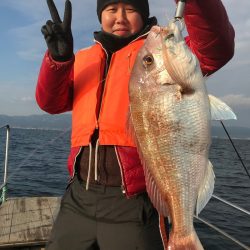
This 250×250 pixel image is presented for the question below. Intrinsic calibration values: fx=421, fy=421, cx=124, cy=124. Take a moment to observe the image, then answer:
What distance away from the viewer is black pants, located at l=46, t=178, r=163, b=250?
11.3 ft

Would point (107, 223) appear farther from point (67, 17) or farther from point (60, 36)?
point (67, 17)

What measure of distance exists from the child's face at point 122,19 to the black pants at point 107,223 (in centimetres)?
144

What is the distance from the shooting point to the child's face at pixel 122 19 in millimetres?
3836

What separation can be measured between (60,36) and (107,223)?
5.25 ft

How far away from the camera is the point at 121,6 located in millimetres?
3848

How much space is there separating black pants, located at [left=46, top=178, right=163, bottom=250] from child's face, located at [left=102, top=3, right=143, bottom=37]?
4.72 ft

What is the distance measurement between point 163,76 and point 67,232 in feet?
5.53

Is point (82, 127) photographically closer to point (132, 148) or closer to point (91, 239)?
point (132, 148)

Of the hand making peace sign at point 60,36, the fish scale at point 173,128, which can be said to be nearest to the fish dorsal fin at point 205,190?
the fish scale at point 173,128

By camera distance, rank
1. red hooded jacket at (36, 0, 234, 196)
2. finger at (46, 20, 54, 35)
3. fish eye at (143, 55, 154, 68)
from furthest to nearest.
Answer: finger at (46, 20, 54, 35), red hooded jacket at (36, 0, 234, 196), fish eye at (143, 55, 154, 68)

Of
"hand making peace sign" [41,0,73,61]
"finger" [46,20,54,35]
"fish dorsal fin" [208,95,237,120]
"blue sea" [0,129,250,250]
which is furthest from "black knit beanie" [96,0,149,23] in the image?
"blue sea" [0,129,250,250]

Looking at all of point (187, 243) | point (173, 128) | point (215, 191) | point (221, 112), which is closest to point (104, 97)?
point (173, 128)

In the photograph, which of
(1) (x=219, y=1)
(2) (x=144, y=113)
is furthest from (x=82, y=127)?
(1) (x=219, y=1)

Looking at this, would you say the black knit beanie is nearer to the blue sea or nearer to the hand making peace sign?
the hand making peace sign
